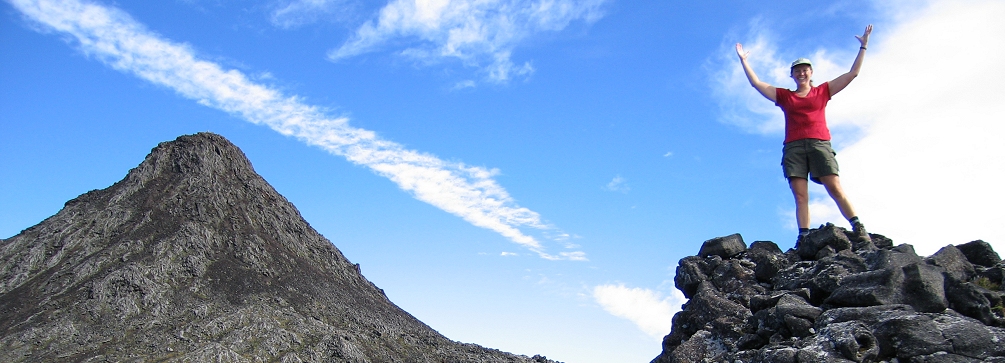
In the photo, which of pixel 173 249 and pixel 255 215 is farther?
pixel 255 215

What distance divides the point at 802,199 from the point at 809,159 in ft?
2.04

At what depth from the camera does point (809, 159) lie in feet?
34.9

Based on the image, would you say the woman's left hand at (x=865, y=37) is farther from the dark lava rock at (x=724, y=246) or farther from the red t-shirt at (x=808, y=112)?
the dark lava rock at (x=724, y=246)

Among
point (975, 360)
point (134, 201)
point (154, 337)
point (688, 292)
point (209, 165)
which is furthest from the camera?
point (209, 165)

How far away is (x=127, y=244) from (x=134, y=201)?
9.24m

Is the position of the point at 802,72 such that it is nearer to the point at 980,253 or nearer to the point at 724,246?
the point at 724,246

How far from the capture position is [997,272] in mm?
8766

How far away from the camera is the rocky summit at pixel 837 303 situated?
7.04 meters

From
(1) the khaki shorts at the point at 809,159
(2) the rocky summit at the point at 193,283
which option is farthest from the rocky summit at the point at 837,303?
(2) the rocky summit at the point at 193,283

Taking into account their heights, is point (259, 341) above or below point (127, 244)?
below

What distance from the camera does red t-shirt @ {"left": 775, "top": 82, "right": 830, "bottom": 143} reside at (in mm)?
10547

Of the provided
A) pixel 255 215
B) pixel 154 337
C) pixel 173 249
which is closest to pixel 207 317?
pixel 154 337

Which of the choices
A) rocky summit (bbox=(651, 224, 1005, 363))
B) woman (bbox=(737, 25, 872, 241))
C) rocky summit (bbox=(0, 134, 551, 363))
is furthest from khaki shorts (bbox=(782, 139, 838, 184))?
rocky summit (bbox=(0, 134, 551, 363))

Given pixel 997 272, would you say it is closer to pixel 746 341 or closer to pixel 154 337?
pixel 746 341
